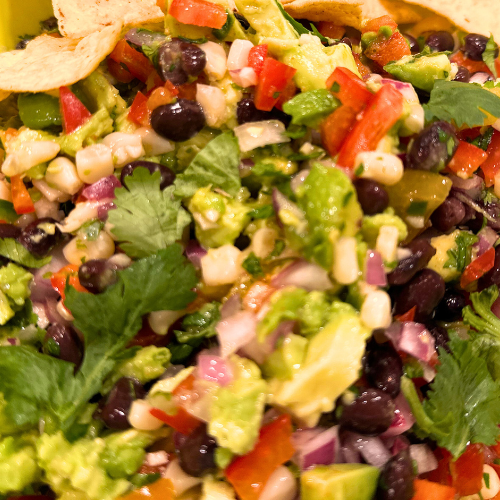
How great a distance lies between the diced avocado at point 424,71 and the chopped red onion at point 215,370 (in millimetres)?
1503

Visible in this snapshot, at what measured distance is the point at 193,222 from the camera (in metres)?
2.01

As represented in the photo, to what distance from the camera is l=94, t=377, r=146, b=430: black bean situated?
177cm

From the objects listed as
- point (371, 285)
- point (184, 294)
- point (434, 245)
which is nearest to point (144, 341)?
point (184, 294)

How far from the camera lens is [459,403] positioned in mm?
1906

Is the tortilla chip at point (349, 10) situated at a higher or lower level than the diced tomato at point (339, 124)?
higher

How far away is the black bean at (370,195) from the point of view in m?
1.81

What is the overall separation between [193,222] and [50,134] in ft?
2.51

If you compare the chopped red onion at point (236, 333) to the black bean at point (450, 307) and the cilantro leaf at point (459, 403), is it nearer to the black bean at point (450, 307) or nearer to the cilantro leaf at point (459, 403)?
the cilantro leaf at point (459, 403)

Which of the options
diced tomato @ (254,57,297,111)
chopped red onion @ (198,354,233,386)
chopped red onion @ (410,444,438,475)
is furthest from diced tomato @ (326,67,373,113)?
chopped red onion @ (410,444,438,475)

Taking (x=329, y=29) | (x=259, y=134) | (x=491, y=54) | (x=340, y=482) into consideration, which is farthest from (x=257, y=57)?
(x=340, y=482)

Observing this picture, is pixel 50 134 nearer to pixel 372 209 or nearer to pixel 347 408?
pixel 372 209

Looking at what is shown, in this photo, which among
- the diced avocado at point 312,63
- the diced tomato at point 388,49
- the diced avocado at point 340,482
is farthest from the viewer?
the diced tomato at point 388,49

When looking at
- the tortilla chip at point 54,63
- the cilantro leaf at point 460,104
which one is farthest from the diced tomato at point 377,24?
the tortilla chip at point 54,63

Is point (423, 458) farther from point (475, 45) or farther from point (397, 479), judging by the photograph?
point (475, 45)
